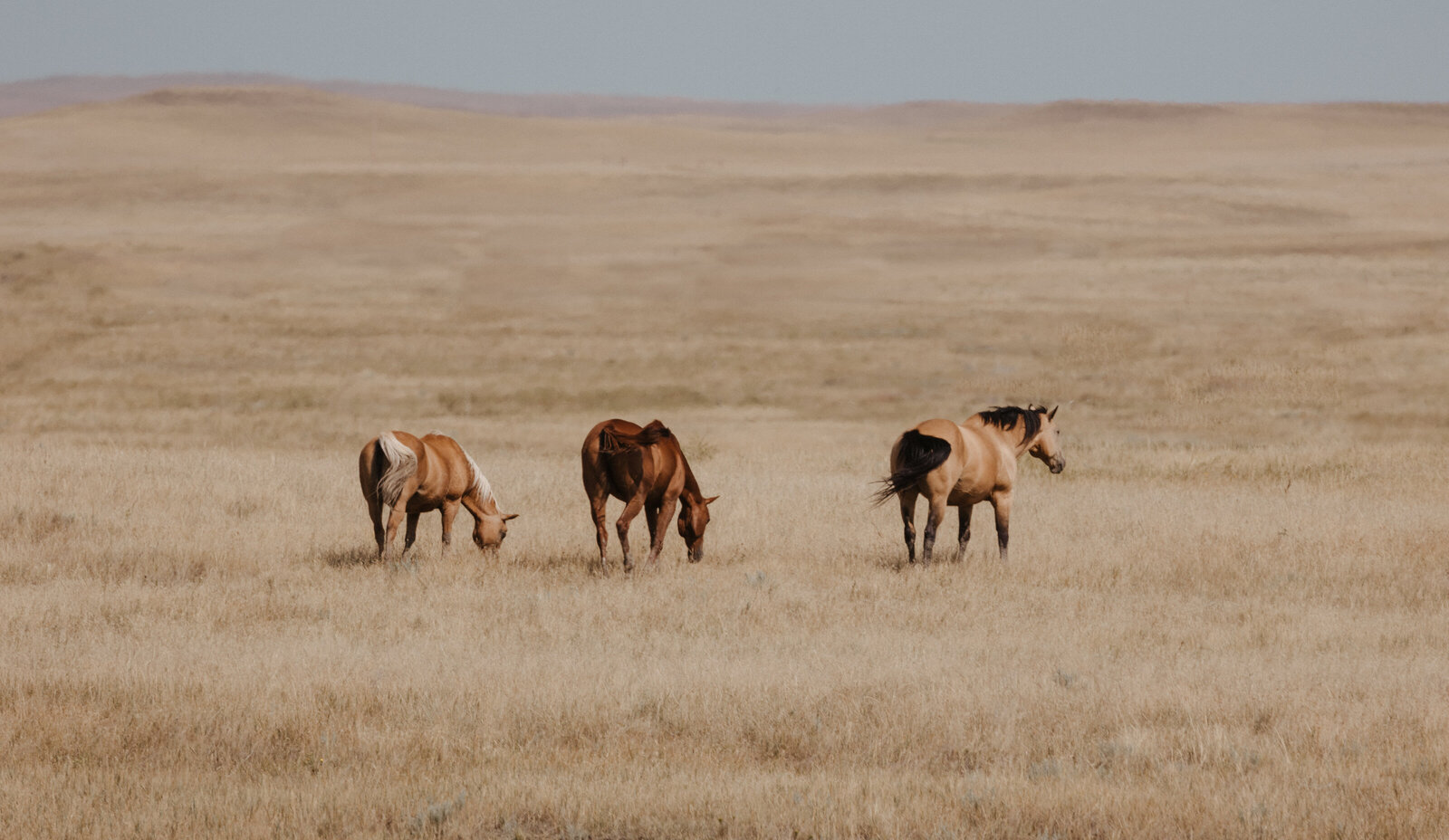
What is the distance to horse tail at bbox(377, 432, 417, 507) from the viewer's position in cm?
1152

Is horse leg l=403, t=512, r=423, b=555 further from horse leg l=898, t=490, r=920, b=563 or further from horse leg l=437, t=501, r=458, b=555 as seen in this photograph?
horse leg l=898, t=490, r=920, b=563

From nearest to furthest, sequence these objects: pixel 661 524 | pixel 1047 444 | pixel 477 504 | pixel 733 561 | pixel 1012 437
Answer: pixel 661 524, pixel 477 504, pixel 733 561, pixel 1012 437, pixel 1047 444

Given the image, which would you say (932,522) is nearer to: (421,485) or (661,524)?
(661,524)

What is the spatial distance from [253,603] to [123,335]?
31814mm

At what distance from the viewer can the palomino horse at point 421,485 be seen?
11.6 meters

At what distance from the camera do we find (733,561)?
12891 millimetres

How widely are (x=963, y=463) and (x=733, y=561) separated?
2396 millimetres

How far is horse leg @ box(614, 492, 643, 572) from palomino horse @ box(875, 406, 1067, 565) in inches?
87.6

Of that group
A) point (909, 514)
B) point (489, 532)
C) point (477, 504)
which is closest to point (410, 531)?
point (477, 504)

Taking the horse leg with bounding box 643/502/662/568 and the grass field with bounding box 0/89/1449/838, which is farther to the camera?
the horse leg with bounding box 643/502/662/568

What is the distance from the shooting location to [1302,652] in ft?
31.1

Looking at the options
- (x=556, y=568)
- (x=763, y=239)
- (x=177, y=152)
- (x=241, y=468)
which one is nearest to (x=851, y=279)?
(x=763, y=239)

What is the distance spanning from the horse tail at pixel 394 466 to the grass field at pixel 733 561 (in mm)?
732

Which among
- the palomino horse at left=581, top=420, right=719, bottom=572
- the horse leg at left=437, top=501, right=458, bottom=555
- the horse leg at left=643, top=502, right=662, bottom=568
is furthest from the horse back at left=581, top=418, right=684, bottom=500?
the horse leg at left=437, top=501, right=458, bottom=555
